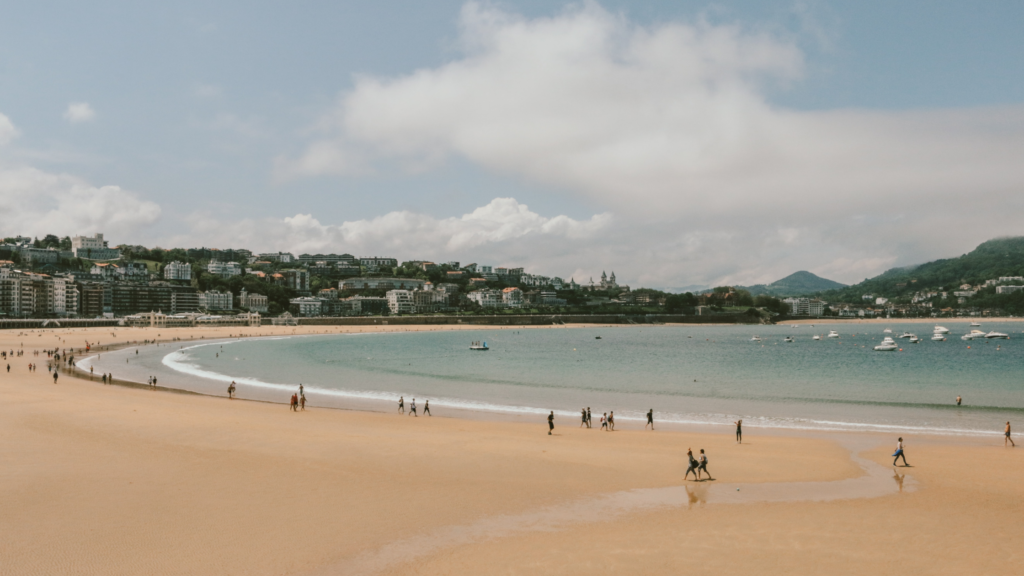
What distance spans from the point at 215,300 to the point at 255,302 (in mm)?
10637

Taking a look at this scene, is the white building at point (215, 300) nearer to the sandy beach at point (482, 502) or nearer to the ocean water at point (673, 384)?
the ocean water at point (673, 384)

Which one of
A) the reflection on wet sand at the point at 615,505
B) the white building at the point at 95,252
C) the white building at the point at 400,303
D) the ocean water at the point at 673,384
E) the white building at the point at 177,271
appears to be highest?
the white building at the point at 95,252

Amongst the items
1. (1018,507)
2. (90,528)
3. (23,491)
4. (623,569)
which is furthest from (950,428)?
(23,491)

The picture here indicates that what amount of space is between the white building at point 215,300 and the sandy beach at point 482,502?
151m

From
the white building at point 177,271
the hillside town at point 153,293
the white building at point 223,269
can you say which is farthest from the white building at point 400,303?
the white building at point 177,271

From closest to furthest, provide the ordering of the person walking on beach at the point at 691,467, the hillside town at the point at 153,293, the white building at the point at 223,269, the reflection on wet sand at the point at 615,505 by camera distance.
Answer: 1. the reflection on wet sand at the point at 615,505
2. the person walking on beach at the point at 691,467
3. the hillside town at the point at 153,293
4. the white building at the point at 223,269

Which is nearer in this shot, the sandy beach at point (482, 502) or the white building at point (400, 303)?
the sandy beach at point (482, 502)

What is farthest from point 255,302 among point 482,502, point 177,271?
Result: point 482,502

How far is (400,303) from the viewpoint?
18288 centimetres

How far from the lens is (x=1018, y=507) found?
1211 cm

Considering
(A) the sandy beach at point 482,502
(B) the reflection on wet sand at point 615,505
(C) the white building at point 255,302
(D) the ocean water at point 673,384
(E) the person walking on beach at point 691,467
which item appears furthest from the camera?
(C) the white building at point 255,302

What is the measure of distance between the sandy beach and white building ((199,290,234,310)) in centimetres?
15119

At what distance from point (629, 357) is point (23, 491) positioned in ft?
172

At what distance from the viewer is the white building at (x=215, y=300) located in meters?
157
